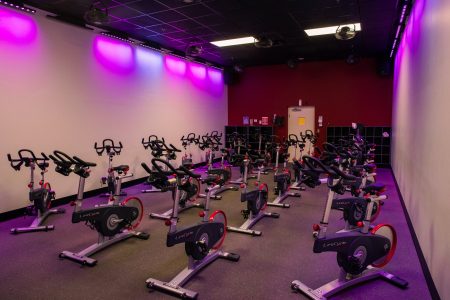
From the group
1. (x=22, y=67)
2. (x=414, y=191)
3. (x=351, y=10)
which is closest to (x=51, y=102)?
(x=22, y=67)

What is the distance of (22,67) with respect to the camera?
4.98 m

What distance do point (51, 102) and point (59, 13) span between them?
1.57m

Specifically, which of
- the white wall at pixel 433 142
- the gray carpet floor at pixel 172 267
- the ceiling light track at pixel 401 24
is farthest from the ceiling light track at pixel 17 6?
the ceiling light track at pixel 401 24

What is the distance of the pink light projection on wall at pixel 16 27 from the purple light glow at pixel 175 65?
11.9ft

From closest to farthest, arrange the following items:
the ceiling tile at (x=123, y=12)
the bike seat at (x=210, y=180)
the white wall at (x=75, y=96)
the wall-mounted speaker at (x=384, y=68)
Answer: the bike seat at (x=210, y=180) < the white wall at (x=75, y=96) < the ceiling tile at (x=123, y=12) < the wall-mounted speaker at (x=384, y=68)

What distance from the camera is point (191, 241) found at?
9.63ft

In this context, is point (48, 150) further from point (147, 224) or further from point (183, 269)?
point (183, 269)

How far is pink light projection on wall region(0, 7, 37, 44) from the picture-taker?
4688mm

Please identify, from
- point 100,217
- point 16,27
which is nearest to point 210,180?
point 100,217

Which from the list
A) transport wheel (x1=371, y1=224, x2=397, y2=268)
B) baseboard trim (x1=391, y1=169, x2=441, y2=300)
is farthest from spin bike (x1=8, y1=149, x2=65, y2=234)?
baseboard trim (x1=391, y1=169, x2=441, y2=300)

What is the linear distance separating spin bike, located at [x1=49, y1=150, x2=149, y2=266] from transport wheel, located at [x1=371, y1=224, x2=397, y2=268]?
270 cm

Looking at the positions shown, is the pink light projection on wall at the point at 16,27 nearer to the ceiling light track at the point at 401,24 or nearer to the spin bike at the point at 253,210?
the spin bike at the point at 253,210

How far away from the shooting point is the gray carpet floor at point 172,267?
2746 millimetres

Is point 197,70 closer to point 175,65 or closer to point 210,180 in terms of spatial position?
point 175,65
